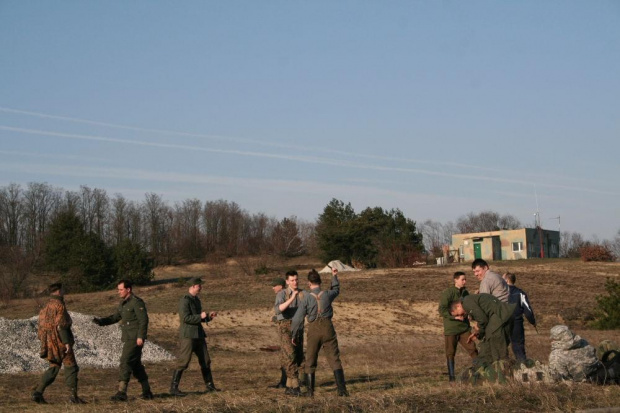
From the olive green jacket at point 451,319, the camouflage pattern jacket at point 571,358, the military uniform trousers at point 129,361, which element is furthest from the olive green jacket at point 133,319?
the camouflage pattern jacket at point 571,358

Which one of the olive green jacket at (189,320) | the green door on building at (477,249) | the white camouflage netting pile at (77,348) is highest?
the green door on building at (477,249)

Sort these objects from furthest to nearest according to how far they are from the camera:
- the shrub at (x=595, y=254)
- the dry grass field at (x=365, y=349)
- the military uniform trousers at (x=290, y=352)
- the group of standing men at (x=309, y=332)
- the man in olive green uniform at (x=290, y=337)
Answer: the shrub at (x=595, y=254) < the military uniform trousers at (x=290, y=352) < the man in olive green uniform at (x=290, y=337) < the group of standing men at (x=309, y=332) < the dry grass field at (x=365, y=349)

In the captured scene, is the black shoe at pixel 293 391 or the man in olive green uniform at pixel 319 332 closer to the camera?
the man in olive green uniform at pixel 319 332

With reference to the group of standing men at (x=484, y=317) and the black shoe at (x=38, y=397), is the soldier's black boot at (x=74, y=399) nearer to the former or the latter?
the black shoe at (x=38, y=397)

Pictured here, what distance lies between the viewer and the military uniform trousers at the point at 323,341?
35.9ft

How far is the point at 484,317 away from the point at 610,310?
17.5m

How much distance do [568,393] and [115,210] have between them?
8630 centimetres

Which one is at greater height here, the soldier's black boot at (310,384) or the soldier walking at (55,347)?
the soldier walking at (55,347)

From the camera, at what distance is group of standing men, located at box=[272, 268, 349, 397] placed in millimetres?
11016

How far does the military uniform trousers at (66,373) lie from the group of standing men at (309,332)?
320 centimetres

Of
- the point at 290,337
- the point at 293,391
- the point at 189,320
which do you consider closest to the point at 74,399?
the point at 189,320

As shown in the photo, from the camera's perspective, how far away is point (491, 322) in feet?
36.0

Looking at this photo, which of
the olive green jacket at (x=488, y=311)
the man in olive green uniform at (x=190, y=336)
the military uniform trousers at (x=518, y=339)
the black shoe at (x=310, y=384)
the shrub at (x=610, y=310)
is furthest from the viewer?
the shrub at (x=610, y=310)

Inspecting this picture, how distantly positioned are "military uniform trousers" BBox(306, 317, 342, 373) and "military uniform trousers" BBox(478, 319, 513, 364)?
2.12 m
